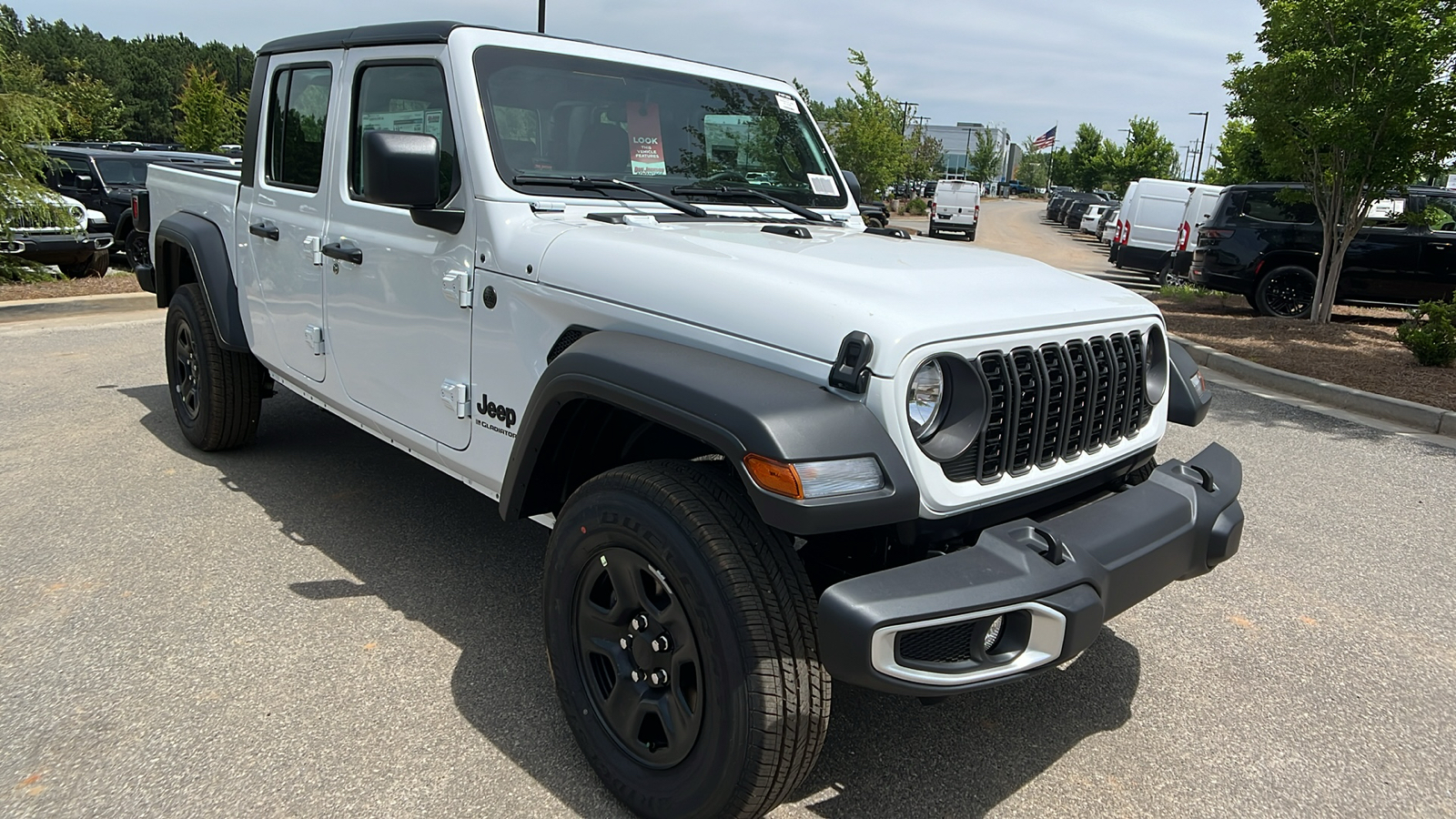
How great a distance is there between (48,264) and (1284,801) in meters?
13.8

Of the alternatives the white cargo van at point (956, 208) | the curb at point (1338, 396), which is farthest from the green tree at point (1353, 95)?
the white cargo van at point (956, 208)

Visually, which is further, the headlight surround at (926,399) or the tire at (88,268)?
the tire at (88,268)

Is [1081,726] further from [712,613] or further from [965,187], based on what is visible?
[965,187]

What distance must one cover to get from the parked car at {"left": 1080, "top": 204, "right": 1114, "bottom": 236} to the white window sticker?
1556 inches

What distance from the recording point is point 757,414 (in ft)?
6.74

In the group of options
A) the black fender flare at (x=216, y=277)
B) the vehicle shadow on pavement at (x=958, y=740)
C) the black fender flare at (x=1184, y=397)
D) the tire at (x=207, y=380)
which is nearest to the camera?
the vehicle shadow on pavement at (x=958, y=740)

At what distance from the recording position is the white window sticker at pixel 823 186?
4.06 metres

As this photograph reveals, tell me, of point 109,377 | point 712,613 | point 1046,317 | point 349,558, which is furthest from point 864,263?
point 109,377

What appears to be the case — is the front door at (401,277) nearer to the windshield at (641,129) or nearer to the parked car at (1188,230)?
the windshield at (641,129)

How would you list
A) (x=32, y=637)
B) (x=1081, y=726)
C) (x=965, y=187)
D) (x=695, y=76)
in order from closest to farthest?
(x=1081, y=726) < (x=32, y=637) < (x=695, y=76) < (x=965, y=187)

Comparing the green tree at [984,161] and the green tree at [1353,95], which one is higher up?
the green tree at [984,161]

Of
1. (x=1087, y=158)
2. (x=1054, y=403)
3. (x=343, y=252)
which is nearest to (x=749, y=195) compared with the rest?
(x=343, y=252)

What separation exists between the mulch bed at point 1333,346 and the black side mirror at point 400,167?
7527 millimetres

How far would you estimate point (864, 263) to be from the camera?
8.73ft
